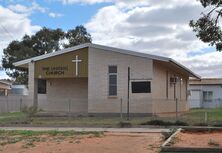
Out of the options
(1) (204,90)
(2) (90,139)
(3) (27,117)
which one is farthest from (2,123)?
(1) (204,90)

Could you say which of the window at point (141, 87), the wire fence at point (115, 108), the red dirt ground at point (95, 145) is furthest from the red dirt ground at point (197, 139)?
the window at point (141, 87)

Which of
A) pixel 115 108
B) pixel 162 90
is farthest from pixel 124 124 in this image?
pixel 162 90

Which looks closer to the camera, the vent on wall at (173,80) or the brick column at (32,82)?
the brick column at (32,82)

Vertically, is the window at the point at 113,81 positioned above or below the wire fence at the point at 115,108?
above

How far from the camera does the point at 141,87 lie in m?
33.6

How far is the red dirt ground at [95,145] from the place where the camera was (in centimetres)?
1566

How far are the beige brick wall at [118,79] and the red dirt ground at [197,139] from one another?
45.1 ft

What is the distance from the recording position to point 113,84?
3422 cm

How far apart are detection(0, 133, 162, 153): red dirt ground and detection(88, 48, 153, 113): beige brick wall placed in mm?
13871

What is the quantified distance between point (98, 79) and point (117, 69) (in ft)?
4.89

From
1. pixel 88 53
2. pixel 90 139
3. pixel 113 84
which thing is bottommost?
pixel 90 139

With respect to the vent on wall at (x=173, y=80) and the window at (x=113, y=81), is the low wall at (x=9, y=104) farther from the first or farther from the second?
the vent on wall at (x=173, y=80)

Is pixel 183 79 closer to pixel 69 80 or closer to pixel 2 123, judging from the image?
pixel 69 80

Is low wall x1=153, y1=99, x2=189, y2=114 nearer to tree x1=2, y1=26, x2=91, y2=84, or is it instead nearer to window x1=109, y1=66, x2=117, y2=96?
window x1=109, y1=66, x2=117, y2=96
